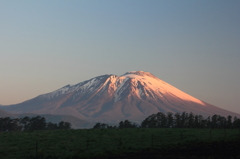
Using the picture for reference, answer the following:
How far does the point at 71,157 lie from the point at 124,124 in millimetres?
78201

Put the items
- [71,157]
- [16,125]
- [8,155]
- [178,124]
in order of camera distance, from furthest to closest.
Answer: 1. [16,125]
2. [178,124]
3. [8,155]
4. [71,157]

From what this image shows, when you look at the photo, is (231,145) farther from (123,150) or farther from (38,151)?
(38,151)

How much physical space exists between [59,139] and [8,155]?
1205 centimetres

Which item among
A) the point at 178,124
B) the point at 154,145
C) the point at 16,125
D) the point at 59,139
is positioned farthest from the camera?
the point at 16,125

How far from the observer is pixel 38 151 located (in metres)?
38.5

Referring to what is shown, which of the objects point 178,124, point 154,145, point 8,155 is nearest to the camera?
point 8,155

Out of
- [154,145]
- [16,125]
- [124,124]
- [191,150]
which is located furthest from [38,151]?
[16,125]

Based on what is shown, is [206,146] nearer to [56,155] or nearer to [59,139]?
[56,155]

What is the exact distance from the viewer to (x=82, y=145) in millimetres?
43312

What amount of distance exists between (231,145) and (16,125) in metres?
93.6

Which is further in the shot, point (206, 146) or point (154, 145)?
point (154, 145)

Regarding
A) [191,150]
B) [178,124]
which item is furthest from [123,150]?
[178,124]

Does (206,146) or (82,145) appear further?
(82,145)

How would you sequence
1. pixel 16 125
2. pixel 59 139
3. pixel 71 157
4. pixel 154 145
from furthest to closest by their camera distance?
1. pixel 16 125
2. pixel 59 139
3. pixel 154 145
4. pixel 71 157
